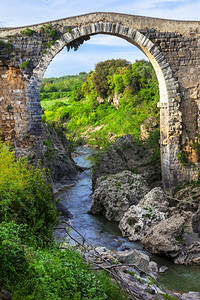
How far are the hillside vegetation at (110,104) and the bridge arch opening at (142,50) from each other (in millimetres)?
9744

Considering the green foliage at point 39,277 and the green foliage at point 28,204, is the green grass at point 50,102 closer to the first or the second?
the green foliage at point 28,204

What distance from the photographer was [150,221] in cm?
856

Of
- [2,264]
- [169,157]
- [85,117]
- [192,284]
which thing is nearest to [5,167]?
[2,264]

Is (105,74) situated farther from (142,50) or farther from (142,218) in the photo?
(142,218)

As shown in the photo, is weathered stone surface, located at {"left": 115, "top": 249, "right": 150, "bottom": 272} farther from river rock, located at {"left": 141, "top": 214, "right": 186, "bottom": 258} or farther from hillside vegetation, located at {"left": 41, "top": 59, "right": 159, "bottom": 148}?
hillside vegetation, located at {"left": 41, "top": 59, "right": 159, "bottom": 148}

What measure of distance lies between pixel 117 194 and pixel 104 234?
4.65 ft

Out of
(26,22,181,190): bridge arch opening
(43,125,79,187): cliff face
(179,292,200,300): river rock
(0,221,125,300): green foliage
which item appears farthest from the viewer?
(43,125,79,187): cliff face

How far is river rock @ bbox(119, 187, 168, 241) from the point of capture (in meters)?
8.46

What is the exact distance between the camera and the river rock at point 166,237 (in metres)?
7.25

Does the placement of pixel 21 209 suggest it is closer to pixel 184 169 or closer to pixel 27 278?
pixel 27 278

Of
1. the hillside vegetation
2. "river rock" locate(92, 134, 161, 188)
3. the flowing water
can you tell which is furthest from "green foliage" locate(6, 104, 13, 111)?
the hillside vegetation

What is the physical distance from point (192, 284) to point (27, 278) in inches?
137

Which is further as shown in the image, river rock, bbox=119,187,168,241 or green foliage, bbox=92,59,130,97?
green foliage, bbox=92,59,130,97

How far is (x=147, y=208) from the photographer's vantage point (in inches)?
347
